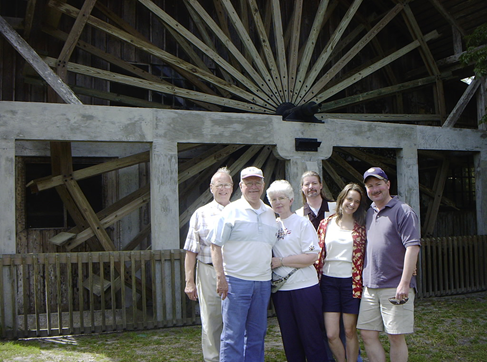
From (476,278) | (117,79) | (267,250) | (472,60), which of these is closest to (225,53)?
(117,79)

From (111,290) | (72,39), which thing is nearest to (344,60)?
(72,39)

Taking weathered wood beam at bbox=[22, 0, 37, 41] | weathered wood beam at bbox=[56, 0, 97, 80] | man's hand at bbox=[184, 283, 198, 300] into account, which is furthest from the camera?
weathered wood beam at bbox=[56, 0, 97, 80]

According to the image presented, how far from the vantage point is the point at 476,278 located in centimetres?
845

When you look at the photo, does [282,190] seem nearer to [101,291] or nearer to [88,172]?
[101,291]

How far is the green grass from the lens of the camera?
16.2ft

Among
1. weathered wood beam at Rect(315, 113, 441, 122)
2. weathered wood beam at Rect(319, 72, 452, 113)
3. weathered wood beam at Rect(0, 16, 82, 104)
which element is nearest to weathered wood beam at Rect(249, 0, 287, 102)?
weathered wood beam at Rect(319, 72, 452, 113)

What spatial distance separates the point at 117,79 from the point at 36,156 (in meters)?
1.90

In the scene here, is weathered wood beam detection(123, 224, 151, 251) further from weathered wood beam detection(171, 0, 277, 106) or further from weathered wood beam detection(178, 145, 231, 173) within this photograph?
weathered wood beam detection(171, 0, 277, 106)

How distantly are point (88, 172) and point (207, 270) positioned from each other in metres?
4.27

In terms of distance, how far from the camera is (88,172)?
25.0 ft

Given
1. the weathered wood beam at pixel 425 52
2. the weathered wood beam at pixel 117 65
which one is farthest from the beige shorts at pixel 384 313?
the weathered wood beam at pixel 425 52

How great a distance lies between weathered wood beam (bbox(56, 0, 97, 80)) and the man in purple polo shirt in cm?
528

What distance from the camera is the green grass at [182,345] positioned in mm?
4934

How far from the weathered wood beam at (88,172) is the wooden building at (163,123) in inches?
0.8
